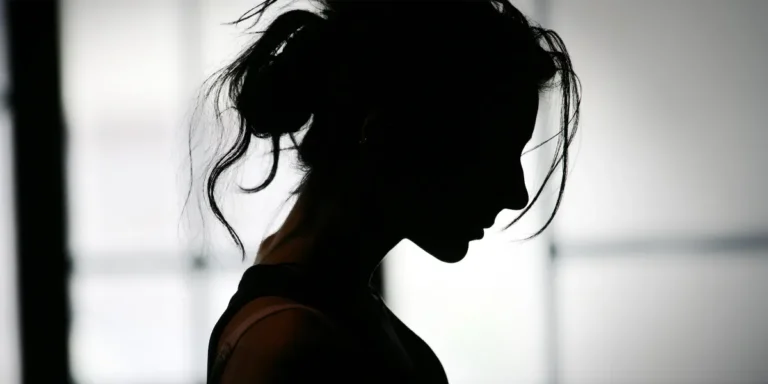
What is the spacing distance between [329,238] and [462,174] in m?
0.13

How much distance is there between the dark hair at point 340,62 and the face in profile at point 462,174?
4 centimetres

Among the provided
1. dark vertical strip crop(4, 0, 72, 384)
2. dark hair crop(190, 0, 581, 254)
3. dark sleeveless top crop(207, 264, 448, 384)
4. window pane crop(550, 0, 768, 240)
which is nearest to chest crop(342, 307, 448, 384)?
dark sleeveless top crop(207, 264, 448, 384)

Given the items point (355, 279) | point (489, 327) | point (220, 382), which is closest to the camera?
point (220, 382)

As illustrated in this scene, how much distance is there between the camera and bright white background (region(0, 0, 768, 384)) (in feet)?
7.97

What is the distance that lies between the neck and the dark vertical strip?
204 centimetres

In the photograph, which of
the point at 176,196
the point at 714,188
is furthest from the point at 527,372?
the point at 176,196

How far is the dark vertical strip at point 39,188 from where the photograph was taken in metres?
2.41

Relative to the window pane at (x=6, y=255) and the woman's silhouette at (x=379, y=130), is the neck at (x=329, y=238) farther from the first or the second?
the window pane at (x=6, y=255)

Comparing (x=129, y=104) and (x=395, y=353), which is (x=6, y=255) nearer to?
(x=129, y=104)

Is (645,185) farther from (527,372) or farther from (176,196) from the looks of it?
(176,196)

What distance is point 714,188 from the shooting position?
250 centimetres

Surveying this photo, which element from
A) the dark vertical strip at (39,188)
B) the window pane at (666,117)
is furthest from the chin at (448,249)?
the dark vertical strip at (39,188)

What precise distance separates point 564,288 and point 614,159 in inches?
18.0

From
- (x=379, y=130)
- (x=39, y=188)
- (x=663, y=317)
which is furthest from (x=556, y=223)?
(x=379, y=130)
